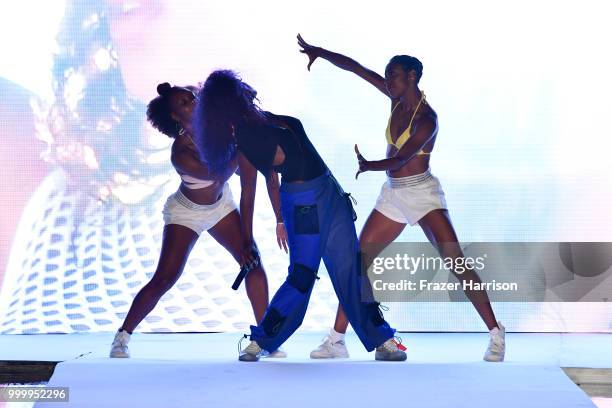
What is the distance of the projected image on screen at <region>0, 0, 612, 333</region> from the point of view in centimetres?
610

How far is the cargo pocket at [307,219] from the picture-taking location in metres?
4.59

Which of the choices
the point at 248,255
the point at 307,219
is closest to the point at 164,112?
the point at 248,255

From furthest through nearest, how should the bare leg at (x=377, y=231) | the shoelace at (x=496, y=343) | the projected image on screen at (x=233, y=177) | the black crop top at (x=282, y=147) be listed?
the projected image on screen at (x=233, y=177)
the bare leg at (x=377, y=231)
the shoelace at (x=496, y=343)
the black crop top at (x=282, y=147)

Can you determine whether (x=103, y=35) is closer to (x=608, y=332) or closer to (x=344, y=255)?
(x=344, y=255)

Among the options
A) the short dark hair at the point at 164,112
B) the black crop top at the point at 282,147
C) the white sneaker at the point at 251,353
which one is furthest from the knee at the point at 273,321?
the short dark hair at the point at 164,112

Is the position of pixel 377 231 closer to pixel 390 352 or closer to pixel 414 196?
pixel 414 196

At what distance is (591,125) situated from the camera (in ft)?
20.0

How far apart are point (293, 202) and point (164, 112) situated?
3.17 ft

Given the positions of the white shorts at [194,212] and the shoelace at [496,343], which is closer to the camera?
the shoelace at [496,343]

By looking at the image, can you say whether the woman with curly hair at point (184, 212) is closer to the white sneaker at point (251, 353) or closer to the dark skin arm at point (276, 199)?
the dark skin arm at point (276, 199)

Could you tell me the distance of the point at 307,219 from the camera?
181 inches

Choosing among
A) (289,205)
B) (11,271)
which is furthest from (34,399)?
(11,271)

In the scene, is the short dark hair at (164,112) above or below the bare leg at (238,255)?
above

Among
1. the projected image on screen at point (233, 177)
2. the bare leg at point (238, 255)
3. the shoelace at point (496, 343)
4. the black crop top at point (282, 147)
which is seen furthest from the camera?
the projected image on screen at point (233, 177)
